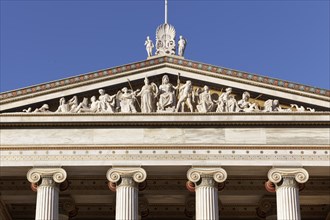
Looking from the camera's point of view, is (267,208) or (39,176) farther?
(267,208)

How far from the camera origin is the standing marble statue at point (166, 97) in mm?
40719

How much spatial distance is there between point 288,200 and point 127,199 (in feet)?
21.1

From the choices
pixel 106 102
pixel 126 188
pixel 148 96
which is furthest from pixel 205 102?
pixel 126 188

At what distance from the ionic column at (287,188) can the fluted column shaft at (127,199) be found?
219 inches

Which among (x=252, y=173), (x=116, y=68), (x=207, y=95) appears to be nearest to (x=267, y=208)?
(x=252, y=173)

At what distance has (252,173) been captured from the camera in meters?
40.4

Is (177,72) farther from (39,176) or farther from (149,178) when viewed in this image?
(39,176)

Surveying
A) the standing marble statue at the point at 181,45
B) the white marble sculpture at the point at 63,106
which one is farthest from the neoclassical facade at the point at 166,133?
the standing marble statue at the point at 181,45

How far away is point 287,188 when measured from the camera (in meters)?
39.2

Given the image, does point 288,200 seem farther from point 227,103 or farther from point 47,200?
point 47,200

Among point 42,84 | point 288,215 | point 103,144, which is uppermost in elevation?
point 42,84

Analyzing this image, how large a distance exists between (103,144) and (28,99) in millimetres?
3797

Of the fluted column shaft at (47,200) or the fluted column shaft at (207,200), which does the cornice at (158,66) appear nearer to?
the fluted column shaft at (47,200)

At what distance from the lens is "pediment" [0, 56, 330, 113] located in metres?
40.8
